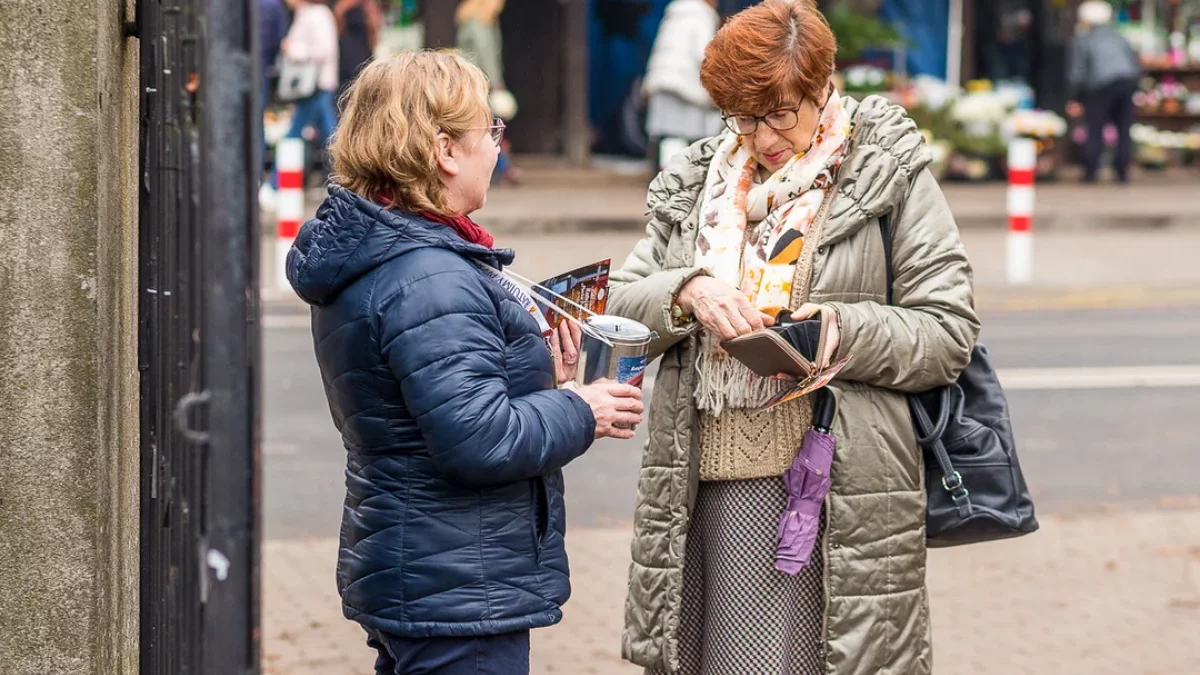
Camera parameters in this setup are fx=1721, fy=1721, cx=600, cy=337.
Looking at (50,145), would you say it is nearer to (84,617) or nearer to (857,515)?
(84,617)

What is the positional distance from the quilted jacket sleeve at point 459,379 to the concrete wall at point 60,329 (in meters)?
0.48

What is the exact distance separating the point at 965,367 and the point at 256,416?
192 cm

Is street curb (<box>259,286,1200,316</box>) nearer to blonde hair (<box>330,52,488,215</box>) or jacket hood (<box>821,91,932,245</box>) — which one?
jacket hood (<box>821,91,932,245</box>)

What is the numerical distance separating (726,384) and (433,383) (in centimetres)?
88

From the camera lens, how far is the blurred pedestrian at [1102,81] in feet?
62.0

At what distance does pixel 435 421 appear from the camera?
278 centimetres

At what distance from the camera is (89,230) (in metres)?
2.75

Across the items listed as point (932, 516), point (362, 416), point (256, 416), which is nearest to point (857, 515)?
point (932, 516)

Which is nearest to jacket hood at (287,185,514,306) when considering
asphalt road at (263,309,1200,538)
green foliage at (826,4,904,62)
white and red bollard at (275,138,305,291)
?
asphalt road at (263,309,1200,538)

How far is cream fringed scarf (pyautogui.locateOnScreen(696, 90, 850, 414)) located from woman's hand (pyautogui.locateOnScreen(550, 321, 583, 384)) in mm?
452

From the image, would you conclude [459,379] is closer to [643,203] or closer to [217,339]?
[217,339]

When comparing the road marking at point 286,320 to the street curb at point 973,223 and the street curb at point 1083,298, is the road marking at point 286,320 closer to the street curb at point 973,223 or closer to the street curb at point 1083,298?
the street curb at point 1083,298

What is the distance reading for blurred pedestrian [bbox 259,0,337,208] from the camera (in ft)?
51.3

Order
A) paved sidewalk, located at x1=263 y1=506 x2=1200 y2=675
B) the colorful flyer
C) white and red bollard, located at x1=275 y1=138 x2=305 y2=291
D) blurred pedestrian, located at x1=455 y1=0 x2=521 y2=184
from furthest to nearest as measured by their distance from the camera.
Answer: blurred pedestrian, located at x1=455 y1=0 x2=521 y2=184, white and red bollard, located at x1=275 y1=138 x2=305 y2=291, paved sidewalk, located at x1=263 y1=506 x2=1200 y2=675, the colorful flyer
